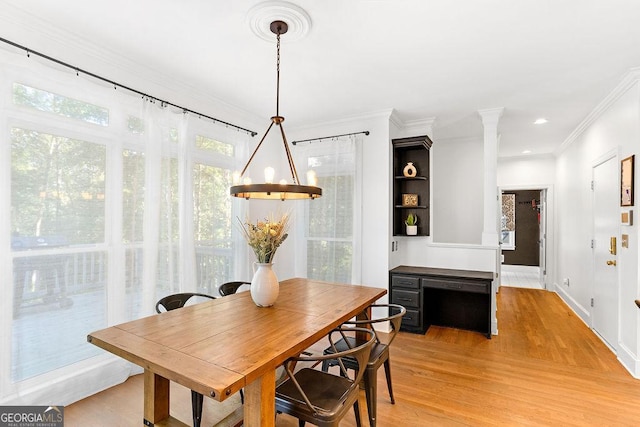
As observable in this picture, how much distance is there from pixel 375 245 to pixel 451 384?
1755 mm

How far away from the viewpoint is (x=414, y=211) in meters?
4.53

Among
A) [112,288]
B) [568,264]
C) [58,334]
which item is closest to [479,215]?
[568,264]

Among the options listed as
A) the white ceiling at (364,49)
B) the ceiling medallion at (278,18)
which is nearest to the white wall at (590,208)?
the white ceiling at (364,49)

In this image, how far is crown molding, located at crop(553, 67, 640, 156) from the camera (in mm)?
2880

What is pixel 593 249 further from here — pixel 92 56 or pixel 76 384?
pixel 92 56

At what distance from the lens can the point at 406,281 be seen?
401 centimetres

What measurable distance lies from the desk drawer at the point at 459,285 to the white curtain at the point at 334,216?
874mm

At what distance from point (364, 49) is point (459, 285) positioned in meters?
2.80

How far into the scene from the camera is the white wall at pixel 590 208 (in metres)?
2.93

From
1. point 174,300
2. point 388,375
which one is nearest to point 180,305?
point 174,300

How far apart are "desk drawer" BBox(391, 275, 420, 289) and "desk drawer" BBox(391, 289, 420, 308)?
0.07 m

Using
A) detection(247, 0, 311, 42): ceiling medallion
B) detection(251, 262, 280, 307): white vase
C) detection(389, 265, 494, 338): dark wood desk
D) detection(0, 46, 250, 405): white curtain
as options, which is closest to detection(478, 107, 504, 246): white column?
detection(389, 265, 494, 338): dark wood desk

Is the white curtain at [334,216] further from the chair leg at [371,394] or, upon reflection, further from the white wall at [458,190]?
the chair leg at [371,394]

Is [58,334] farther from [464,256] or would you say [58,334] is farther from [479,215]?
[479,215]
